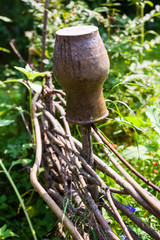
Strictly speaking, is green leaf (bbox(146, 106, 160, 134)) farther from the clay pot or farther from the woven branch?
the clay pot

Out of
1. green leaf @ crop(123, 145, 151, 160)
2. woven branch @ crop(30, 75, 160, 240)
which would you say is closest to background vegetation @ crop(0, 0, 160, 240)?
green leaf @ crop(123, 145, 151, 160)

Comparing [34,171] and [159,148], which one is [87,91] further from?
[159,148]

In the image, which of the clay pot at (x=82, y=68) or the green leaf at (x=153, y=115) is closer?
the clay pot at (x=82, y=68)

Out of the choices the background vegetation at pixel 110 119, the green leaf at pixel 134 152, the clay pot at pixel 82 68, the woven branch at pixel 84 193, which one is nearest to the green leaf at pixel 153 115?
the background vegetation at pixel 110 119

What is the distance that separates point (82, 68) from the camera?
79 centimetres

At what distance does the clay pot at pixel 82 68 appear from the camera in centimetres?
78

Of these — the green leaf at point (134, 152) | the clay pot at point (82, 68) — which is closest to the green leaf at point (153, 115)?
the green leaf at point (134, 152)

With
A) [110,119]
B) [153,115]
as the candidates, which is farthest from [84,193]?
[110,119]

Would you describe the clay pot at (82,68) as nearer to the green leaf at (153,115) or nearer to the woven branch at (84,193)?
the woven branch at (84,193)

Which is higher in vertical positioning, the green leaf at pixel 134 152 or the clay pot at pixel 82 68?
the clay pot at pixel 82 68

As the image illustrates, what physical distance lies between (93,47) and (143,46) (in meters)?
1.63

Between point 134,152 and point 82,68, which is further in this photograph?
point 134,152

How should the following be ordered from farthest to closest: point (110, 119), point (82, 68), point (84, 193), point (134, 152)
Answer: point (110, 119)
point (134, 152)
point (84, 193)
point (82, 68)

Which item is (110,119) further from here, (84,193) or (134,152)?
(84,193)
